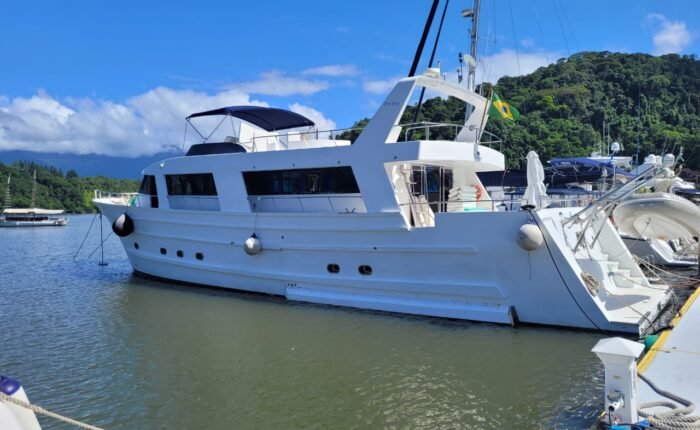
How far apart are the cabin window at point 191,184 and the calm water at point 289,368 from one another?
2.91 meters

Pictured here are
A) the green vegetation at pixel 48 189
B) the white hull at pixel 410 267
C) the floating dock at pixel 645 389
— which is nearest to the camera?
the floating dock at pixel 645 389

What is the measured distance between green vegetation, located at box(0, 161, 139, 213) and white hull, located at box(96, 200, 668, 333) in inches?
3450

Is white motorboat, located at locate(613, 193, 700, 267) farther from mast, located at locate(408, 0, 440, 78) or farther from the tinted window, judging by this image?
the tinted window

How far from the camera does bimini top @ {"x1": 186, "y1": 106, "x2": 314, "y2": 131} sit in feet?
41.5

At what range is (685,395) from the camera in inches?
175

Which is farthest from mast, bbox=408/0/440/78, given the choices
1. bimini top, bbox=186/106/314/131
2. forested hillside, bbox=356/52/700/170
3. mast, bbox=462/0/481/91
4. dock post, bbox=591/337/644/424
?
forested hillside, bbox=356/52/700/170

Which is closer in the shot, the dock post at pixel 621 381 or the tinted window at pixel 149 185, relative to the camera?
the dock post at pixel 621 381

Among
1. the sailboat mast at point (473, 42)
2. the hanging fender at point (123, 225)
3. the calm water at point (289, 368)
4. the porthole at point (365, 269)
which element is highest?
the sailboat mast at point (473, 42)

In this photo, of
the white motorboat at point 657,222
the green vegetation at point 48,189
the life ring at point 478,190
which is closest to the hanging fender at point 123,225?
the life ring at point 478,190

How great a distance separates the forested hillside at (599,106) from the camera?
→ 41.2 metres

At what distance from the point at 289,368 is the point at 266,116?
8081 millimetres

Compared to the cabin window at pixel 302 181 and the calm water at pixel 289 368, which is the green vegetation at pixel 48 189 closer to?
the cabin window at pixel 302 181

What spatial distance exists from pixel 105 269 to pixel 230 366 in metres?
12.2

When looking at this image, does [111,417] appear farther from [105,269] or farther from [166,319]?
[105,269]
